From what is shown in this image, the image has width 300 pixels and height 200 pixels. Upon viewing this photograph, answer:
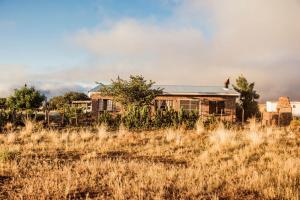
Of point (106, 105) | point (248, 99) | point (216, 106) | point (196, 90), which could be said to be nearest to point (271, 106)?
point (248, 99)

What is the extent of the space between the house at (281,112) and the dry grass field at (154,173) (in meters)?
15.6

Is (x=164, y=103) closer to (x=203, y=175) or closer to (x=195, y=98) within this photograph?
(x=195, y=98)

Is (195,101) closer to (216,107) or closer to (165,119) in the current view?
(216,107)

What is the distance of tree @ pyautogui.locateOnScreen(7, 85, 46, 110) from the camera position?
33625mm

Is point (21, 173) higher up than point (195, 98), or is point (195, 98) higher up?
point (195, 98)

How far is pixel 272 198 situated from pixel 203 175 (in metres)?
1.82

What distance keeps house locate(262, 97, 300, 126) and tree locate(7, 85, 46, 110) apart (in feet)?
71.8

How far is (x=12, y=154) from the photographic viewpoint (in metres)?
10.4

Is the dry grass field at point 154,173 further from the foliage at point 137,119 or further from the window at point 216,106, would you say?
the window at point 216,106

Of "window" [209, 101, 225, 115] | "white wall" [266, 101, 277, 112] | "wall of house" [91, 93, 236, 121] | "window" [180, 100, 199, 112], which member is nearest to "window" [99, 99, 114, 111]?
"wall of house" [91, 93, 236, 121]

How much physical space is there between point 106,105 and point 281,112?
16.7 metres

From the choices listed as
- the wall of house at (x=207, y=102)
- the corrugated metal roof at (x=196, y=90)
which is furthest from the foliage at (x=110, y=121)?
the wall of house at (x=207, y=102)

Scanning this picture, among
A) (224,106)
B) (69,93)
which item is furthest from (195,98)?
(69,93)

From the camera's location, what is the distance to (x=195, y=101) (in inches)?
1225
